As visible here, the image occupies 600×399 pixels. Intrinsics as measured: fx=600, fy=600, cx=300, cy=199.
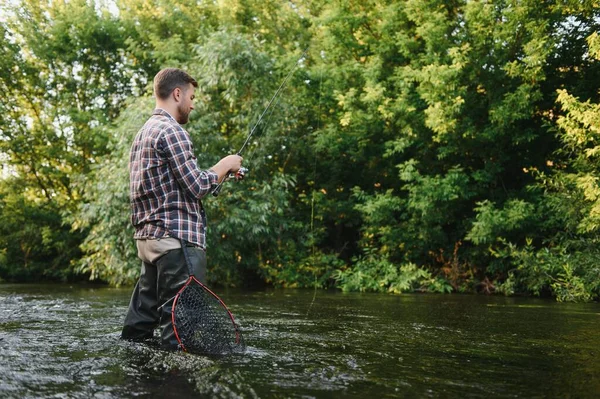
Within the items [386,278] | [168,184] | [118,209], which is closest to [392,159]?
[386,278]

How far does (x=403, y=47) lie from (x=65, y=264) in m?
11.1

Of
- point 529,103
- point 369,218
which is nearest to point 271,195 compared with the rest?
point 369,218

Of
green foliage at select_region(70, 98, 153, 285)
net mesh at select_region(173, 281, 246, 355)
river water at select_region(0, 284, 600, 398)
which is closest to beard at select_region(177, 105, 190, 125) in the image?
net mesh at select_region(173, 281, 246, 355)

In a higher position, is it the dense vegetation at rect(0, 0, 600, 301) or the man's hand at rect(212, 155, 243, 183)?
the dense vegetation at rect(0, 0, 600, 301)

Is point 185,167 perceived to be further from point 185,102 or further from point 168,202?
point 185,102

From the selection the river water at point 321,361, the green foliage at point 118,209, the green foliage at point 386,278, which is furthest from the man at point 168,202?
the green foliage at point 386,278

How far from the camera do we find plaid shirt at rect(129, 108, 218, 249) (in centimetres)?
389

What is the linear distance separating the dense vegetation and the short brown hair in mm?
7764

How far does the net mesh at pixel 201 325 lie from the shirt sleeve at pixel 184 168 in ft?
2.01

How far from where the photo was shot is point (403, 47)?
13352 millimetres

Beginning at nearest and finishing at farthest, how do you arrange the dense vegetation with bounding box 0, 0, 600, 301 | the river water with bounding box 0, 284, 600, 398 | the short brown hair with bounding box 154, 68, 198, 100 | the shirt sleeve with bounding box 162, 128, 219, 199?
the river water with bounding box 0, 284, 600, 398, the shirt sleeve with bounding box 162, 128, 219, 199, the short brown hair with bounding box 154, 68, 198, 100, the dense vegetation with bounding box 0, 0, 600, 301

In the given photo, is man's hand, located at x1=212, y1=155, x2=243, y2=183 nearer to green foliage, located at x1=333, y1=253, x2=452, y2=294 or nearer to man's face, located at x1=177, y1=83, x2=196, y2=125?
man's face, located at x1=177, y1=83, x2=196, y2=125

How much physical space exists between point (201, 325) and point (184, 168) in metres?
1.01

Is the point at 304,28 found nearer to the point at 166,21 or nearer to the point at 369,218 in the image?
the point at 166,21
